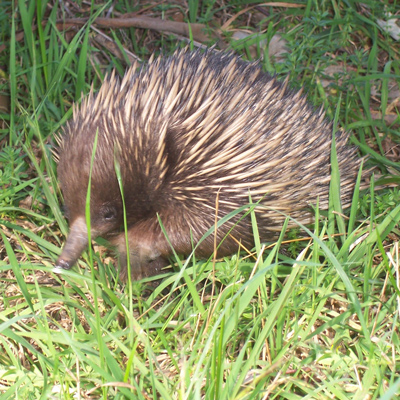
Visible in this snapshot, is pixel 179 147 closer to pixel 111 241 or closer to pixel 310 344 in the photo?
pixel 111 241

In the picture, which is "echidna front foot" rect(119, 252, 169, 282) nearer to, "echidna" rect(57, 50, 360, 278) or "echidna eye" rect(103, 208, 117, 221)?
"echidna" rect(57, 50, 360, 278)

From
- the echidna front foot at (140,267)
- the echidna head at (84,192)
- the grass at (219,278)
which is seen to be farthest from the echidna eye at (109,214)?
the echidna front foot at (140,267)

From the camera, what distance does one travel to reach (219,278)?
6.79 ft

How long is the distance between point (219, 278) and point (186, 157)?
0.44 metres

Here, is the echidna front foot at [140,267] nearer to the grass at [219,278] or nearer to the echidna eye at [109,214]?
the grass at [219,278]

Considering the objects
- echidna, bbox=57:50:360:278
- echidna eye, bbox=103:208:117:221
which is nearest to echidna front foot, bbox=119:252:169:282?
echidna, bbox=57:50:360:278

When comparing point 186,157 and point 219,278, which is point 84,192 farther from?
point 219,278

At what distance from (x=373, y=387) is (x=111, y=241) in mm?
1155

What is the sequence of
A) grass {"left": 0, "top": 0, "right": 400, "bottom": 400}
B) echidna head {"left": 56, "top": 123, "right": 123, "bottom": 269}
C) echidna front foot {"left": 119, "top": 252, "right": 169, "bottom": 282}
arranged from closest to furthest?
grass {"left": 0, "top": 0, "right": 400, "bottom": 400} < echidna head {"left": 56, "top": 123, "right": 123, "bottom": 269} < echidna front foot {"left": 119, "top": 252, "right": 169, "bottom": 282}

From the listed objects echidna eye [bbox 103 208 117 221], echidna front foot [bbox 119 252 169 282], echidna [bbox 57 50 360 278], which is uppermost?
echidna [bbox 57 50 360 278]

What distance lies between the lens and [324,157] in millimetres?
2461

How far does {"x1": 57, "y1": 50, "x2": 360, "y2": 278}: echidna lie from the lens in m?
2.08

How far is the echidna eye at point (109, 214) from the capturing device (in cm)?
209

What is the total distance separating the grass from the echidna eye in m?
0.14
